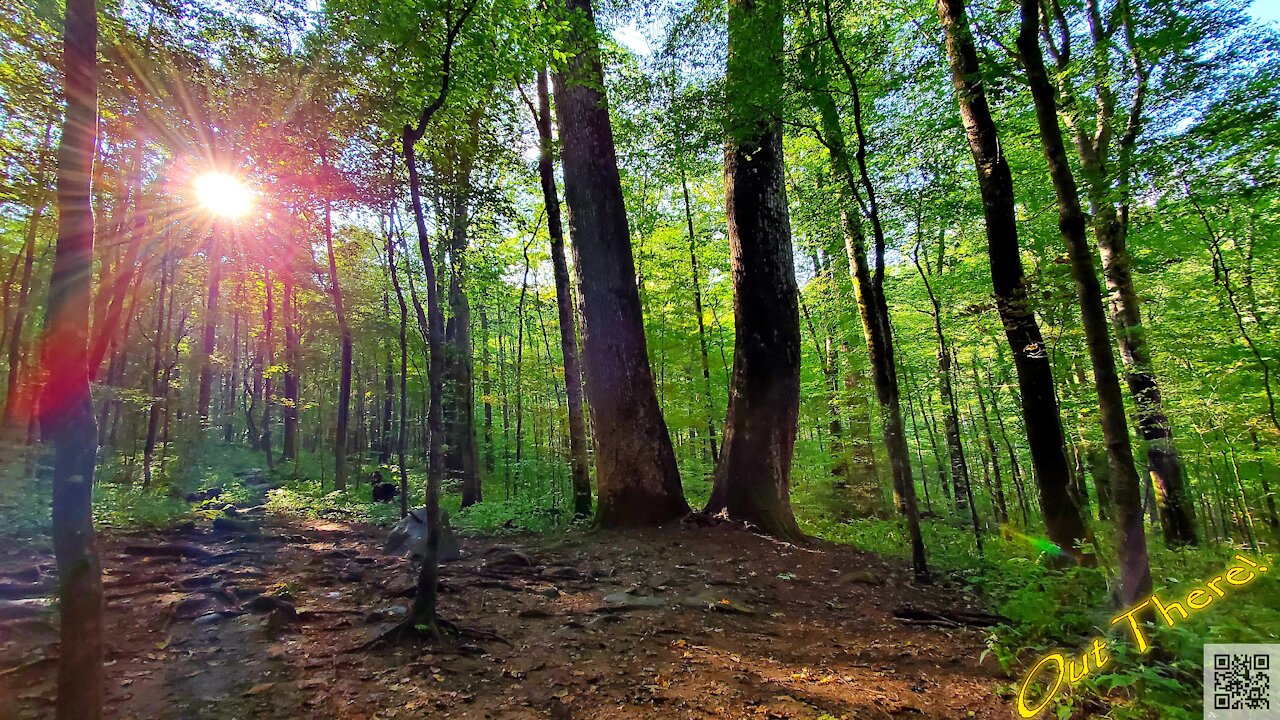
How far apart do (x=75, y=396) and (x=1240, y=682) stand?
605 centimetres

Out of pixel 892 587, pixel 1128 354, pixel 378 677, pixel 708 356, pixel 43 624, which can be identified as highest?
pixel 708 356

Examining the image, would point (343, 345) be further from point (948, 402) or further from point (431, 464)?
point (948, 402)

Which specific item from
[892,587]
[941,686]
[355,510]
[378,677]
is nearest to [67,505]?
[378,677]

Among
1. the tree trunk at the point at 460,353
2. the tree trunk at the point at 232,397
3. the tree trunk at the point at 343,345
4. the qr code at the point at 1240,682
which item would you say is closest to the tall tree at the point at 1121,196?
the qr code at the point at 1240,682

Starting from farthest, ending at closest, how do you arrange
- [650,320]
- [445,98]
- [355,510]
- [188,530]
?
[650,320], [355,510], [188,530], [445,98]

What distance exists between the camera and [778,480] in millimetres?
7316

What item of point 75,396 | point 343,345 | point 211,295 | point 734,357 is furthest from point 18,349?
point 734,357

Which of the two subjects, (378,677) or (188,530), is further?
(188,530)

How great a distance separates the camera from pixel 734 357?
7.92 metres

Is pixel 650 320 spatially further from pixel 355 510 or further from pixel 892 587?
pixel 892 587

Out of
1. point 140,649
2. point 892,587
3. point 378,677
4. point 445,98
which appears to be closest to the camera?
point 378,677

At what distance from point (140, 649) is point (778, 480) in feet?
21.6

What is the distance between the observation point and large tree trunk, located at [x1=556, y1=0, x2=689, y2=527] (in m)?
7.48

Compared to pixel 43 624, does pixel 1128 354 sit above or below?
above
